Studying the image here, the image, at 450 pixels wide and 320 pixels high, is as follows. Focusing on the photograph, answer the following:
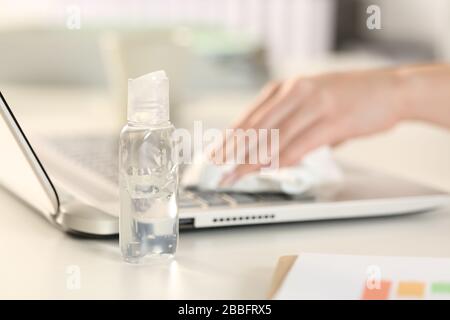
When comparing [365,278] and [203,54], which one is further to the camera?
[203,54]

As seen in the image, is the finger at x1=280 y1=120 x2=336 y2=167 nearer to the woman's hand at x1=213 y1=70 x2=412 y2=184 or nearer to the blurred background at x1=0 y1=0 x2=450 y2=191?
the woman's hand at x1=213 y1=70 x2=412 y2=184

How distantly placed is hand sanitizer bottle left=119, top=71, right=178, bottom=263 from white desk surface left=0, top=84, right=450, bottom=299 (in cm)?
2

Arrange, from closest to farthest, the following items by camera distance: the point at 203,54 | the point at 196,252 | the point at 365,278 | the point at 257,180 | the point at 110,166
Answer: the point at 365,278 < the point at 196,252 < the point at 257,180 < the point at 110,166 < the point at 203,54

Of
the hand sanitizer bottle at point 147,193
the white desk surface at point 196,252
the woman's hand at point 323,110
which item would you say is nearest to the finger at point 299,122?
the woman's hand at point 323,110

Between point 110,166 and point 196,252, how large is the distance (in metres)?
0.25

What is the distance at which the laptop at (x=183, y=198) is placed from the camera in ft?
2.28

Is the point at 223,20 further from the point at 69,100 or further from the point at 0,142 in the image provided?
the point at 0,142

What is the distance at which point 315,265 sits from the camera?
59 cm

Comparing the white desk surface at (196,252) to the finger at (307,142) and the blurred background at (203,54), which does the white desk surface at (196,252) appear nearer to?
the finger at (307,142)

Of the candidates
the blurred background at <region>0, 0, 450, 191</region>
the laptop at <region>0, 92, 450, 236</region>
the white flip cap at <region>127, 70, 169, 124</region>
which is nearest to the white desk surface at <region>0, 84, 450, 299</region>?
the laptop at <region>0, 92, 450, 236</region>

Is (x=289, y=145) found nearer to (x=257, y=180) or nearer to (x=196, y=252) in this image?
(x=257, y=180)

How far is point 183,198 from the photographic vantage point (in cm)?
77

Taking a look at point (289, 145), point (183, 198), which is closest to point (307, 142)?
point (289, 145)

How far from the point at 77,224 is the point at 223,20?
2.93 metres
